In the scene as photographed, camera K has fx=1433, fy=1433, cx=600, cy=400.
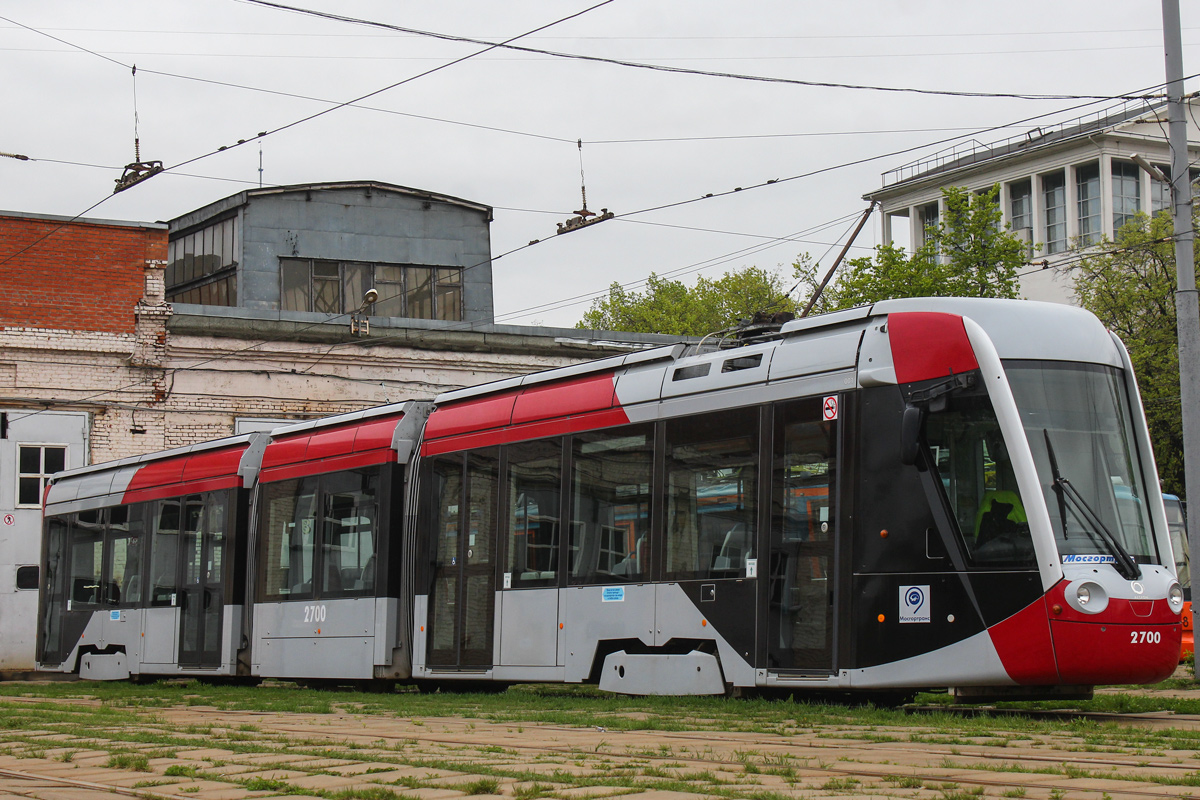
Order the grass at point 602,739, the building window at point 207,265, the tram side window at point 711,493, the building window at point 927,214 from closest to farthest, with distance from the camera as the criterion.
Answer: the grass at point 602,739, the tram side window at point 711,493, the building window at point 207,265, the building window at point 927,214

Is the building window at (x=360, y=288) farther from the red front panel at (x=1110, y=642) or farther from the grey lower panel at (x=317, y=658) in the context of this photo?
the red front panel at (x=1110, y=642)

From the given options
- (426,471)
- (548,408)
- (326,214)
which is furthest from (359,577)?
(326,214)

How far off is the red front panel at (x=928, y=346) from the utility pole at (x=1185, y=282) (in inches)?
233

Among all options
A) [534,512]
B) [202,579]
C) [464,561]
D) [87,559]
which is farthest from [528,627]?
[87,559]

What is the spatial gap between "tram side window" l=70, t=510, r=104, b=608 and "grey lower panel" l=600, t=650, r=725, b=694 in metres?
12.0

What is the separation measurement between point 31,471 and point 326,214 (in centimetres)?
1518

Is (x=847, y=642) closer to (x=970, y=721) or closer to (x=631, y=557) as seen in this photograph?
(x=970, y=721)

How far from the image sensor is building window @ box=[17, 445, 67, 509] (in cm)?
2556

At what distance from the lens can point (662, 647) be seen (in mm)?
13266

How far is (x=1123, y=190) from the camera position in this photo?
3071 inches

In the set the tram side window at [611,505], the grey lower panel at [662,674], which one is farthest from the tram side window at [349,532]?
the grey lower panel at [662,674]

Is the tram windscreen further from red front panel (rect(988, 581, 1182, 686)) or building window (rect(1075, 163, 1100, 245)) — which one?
building window (rect(1075, 163, 1100, 245))

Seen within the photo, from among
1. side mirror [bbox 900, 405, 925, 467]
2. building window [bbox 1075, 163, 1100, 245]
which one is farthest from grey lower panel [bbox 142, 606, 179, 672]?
building window [bbox 1075, 163, 1100, 245]

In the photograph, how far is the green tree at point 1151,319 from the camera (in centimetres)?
4409
